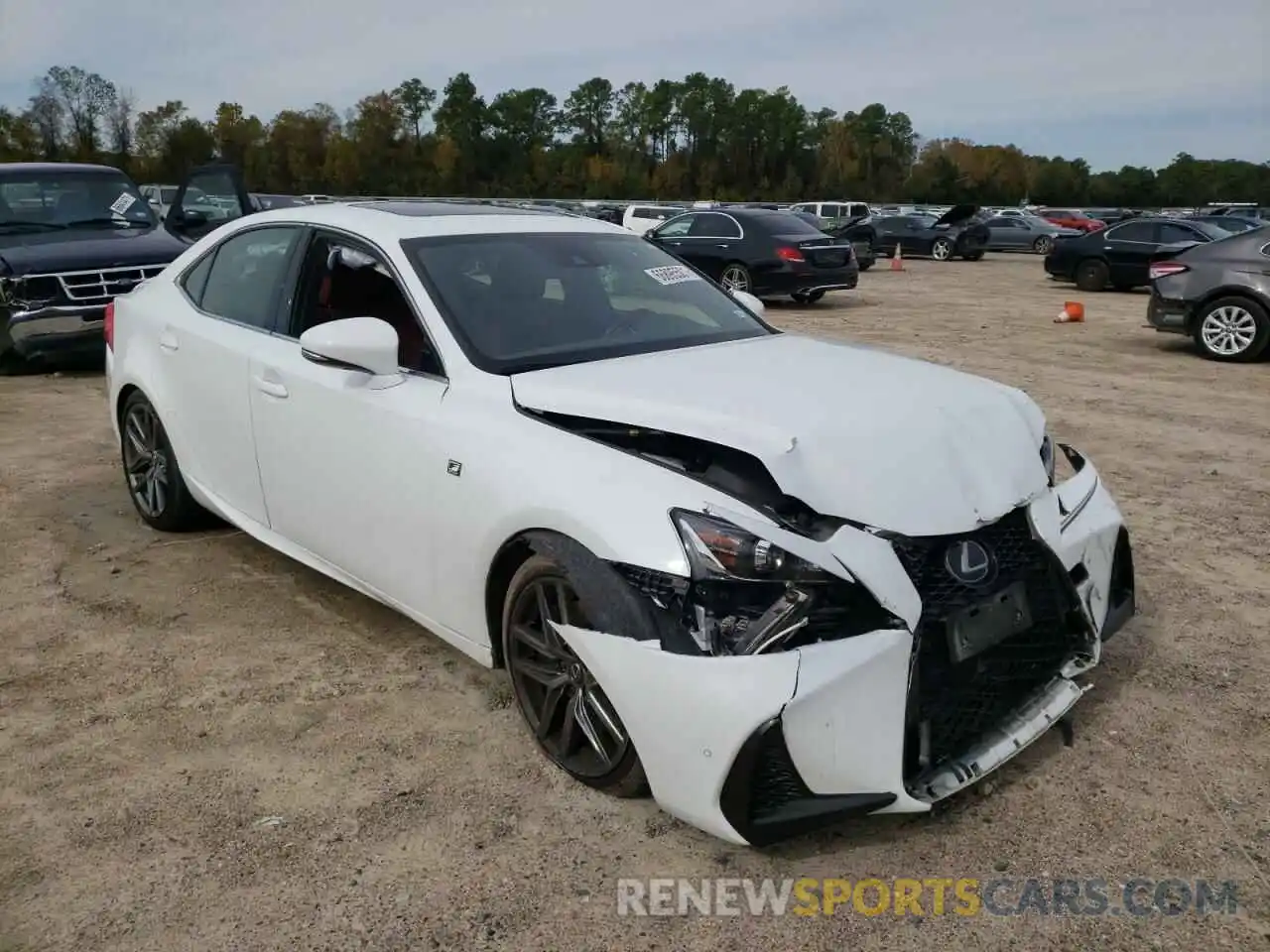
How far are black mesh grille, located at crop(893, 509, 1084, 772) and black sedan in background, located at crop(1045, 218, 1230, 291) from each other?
60.0 feet

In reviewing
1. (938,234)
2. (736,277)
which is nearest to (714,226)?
(736,277)

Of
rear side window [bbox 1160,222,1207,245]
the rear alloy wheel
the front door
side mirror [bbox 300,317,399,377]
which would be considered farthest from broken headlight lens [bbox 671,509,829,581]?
rear side window [bbox 1160,222,1207,245]

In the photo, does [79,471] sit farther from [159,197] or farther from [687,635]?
[159,197]

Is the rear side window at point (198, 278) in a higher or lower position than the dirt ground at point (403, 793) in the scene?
higher

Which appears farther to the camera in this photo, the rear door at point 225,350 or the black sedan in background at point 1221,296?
the black sedan in background at point 1221,296

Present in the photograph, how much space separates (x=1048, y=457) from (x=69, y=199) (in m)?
10.1

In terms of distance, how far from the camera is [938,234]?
30.9m

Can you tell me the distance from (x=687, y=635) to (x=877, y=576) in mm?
489

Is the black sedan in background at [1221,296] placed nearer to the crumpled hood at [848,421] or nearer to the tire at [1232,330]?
the tire at [1232,330]

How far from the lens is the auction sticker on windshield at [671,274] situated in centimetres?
423

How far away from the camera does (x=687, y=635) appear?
2.59 meters

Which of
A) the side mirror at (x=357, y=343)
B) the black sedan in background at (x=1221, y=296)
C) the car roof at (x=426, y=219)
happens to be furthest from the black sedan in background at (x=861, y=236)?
the side mirror at (x=357, y=343)

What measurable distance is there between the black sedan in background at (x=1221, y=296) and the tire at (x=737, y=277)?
5.93 metres

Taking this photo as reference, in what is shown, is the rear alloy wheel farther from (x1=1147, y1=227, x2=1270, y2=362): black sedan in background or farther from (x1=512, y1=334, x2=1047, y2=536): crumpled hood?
(x1=512, y1=334, x2=1047, y2=536): crumpled hood
